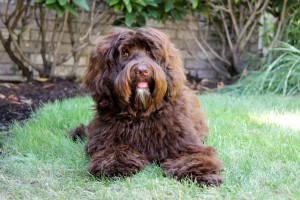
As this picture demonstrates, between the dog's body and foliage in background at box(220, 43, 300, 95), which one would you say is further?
foliage in background at box(220, 43, 300, 95)

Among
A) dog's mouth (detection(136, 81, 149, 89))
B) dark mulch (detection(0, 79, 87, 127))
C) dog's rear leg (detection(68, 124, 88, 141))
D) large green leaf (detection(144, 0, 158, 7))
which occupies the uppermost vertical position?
large green leaf (detection(144, 0, 158, 7))

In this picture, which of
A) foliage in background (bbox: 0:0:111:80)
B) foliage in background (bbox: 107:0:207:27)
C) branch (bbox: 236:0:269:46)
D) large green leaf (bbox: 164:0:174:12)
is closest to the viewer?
foliage in background (bbox: 107:0:207:27)

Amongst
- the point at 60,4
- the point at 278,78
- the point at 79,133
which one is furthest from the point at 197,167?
the point at 278,78

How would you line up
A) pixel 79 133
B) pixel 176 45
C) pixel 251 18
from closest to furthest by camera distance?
pixel 79 133 → pixel 251 18 → pixel 176 45

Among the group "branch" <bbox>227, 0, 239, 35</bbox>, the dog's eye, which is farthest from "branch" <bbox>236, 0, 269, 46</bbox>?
the dog's eye

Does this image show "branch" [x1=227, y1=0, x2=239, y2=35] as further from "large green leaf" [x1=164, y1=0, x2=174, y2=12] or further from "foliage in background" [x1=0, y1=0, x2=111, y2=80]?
"foliage in background" [x1=0, y1=0, x2=111, y2=80]

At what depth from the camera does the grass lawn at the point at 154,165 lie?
283 cm

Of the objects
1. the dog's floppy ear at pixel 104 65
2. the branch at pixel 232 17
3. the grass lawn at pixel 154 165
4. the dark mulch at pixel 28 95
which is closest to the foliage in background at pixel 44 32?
the dark mulch at pixel 28 95

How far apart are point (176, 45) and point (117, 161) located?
626cm

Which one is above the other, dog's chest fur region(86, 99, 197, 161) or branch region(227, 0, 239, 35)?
branch region(227, 0, 239, 35)

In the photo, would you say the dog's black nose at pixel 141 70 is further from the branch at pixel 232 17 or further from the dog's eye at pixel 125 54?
the branch at pixel 232 17

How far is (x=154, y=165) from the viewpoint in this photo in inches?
132

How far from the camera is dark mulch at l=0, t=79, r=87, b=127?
223 inches

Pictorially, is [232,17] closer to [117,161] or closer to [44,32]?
[44,32]
